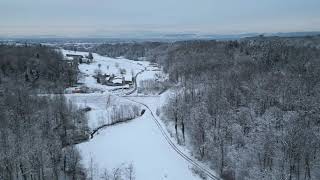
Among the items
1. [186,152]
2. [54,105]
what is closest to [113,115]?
[54,105]

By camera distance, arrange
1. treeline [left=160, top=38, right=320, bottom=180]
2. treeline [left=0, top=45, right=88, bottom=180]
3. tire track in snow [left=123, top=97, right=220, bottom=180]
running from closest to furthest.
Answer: treeline [left=0, top=45, right=88, bottom=180]
treeline [left=160, top=38, right=320, bottom=180]
tire track in snow [left=123, top=97, right=220, bottom=180]

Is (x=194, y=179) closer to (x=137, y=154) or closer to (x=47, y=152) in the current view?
(x=137, y=154)

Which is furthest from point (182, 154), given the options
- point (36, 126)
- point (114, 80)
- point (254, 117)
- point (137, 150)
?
point (114, 80)

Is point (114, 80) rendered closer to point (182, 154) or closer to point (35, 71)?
point (35, 71)

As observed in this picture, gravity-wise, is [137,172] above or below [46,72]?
below

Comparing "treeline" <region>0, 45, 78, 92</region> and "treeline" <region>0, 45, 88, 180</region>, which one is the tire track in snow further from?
"treeline" <region>0, 45, 78, 92</region>

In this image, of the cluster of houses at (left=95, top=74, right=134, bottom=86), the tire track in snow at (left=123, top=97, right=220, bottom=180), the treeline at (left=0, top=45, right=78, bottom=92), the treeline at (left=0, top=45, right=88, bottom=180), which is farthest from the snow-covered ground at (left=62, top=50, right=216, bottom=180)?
the cluster of houses at (left=95, top=74, right=134, bottom=86)
